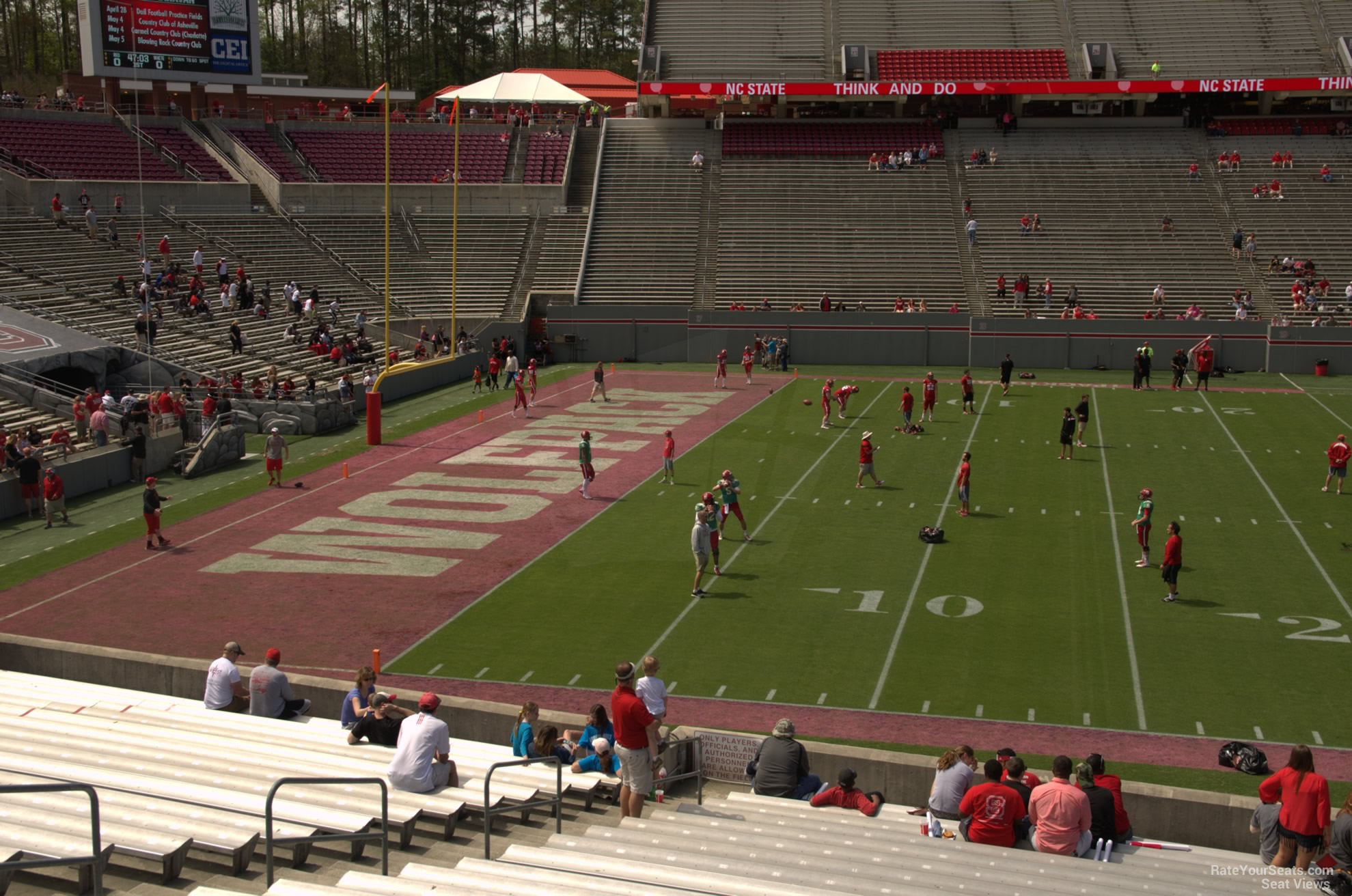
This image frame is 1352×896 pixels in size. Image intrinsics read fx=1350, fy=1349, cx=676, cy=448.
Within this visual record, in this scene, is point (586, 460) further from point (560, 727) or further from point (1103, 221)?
point (1103, 221)

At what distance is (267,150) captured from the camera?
184 ft

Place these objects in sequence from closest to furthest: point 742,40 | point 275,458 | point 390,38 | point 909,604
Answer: point 909,604 < point 275,458 < point 742,40 < point 390,38

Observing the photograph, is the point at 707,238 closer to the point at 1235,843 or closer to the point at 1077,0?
the point at 1077,0

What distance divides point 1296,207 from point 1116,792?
4928 cm

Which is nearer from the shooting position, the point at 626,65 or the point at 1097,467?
the point at 1097,467

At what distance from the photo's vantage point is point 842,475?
28203mm

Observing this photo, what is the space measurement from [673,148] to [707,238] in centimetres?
778

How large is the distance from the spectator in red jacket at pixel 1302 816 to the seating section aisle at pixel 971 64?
180ft

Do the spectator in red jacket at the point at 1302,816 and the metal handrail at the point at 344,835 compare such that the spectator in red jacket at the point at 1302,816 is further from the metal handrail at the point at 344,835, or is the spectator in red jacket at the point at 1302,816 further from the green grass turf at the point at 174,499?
the green grass turf at the point at 174,499

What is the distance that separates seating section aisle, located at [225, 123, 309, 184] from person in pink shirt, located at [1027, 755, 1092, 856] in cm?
4972

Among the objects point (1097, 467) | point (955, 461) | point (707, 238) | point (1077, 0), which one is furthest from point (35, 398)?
point (1077, 0)

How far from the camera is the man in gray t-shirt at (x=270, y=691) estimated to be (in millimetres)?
12750

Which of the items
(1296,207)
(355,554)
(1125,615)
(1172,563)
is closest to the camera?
(1125,615)

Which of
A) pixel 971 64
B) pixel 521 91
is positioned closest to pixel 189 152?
pixel 521 91
